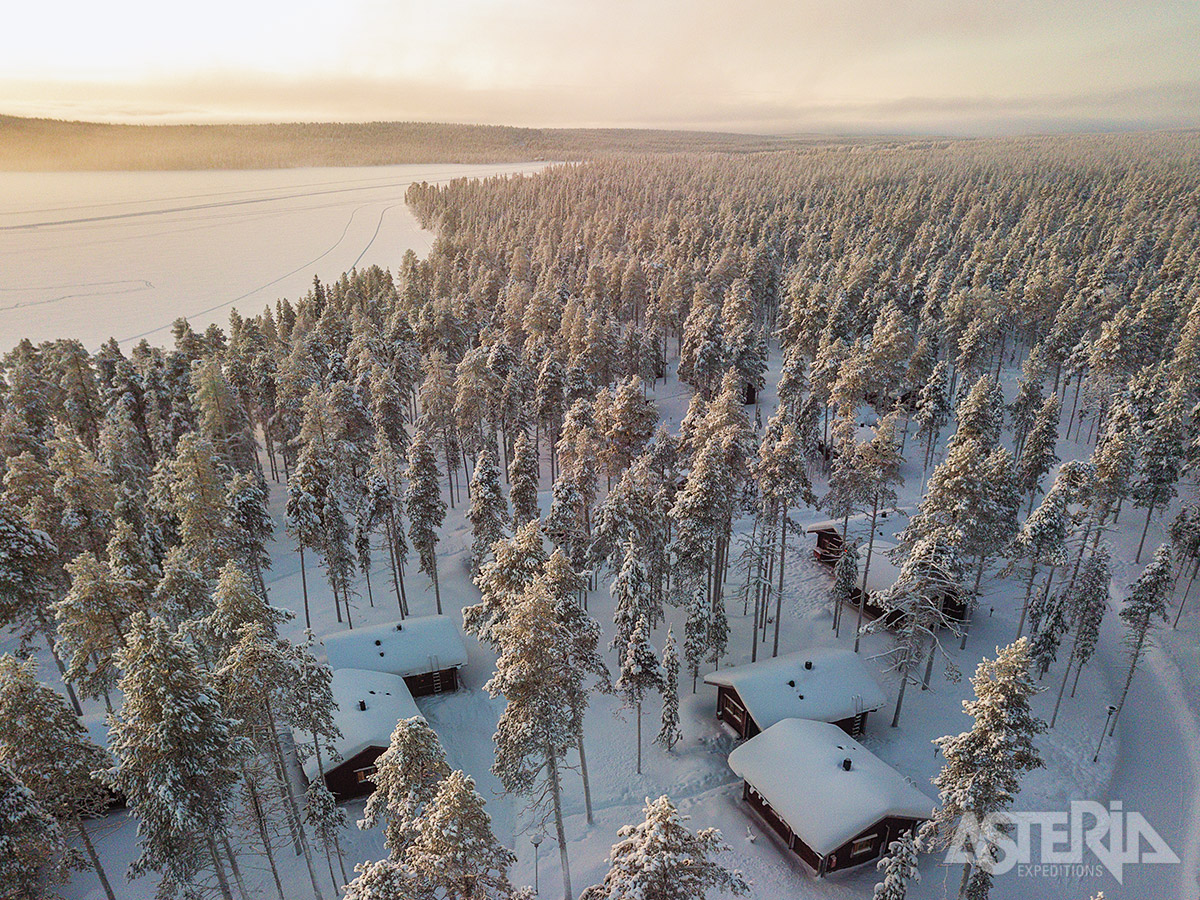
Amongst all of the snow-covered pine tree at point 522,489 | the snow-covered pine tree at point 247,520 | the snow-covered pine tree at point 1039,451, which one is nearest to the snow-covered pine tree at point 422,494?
the snow-covered pine tree at point 522,489

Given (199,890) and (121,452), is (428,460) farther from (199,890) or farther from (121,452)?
(199,890)

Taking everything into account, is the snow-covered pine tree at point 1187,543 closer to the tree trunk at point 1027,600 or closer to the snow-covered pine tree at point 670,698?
the tree trunk at point 1027,600

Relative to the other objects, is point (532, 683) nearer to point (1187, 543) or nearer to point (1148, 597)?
point (1148, 597)

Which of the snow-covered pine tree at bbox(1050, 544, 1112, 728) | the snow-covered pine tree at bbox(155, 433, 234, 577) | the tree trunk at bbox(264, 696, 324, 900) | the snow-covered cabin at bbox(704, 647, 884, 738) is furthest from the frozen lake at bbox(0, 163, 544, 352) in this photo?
the snow-covered pine tree at bbox(1050, 544, 1112, 728)

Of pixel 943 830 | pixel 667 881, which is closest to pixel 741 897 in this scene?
pixel 943 830

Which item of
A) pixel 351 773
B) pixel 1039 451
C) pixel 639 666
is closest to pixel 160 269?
pixel 351 773
